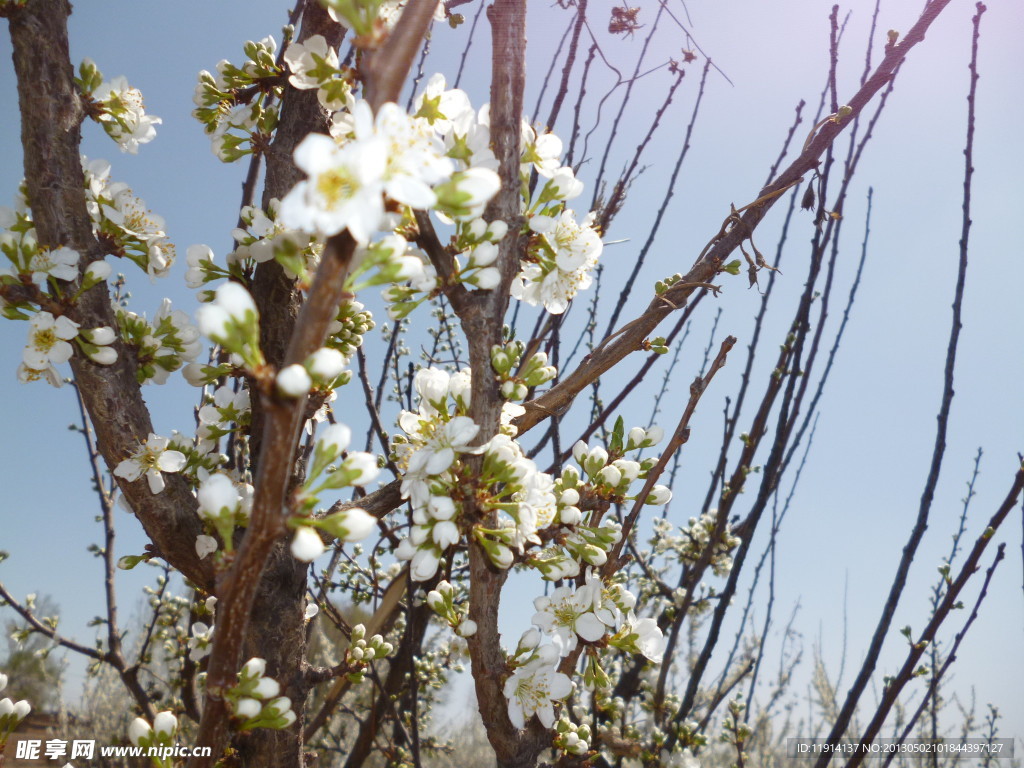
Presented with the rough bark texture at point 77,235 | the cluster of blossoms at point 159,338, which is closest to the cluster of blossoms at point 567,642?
the rough bark texture at point 77,235

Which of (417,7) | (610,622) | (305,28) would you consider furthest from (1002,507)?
(305,28)

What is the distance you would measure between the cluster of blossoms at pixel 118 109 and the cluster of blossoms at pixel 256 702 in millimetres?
1352

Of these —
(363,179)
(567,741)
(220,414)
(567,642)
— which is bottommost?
(567,741)

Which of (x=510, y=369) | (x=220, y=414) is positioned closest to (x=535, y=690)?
(x=510, y=369)

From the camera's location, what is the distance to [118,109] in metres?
1.49

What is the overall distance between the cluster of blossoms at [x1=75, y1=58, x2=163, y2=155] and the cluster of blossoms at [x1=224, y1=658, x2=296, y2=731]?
53.2 inches

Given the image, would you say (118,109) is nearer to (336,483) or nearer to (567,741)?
(336,483)

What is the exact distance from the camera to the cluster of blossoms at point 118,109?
4.73ft

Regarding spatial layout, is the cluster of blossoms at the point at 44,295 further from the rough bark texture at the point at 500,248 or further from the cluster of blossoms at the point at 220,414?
the rough bark texture at the point at 500,248

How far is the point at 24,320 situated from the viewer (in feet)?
4.06

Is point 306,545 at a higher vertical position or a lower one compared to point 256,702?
higher

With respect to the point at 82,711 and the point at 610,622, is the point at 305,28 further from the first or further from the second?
the point at 82,711

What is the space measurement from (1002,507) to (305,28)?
7.79 feet

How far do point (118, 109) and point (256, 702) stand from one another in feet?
4.64
